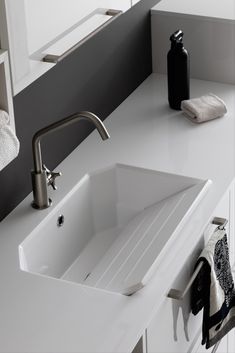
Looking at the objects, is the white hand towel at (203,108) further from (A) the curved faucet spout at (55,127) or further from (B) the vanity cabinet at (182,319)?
(A) the curved faucet spout at (55,127)

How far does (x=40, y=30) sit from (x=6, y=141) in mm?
318

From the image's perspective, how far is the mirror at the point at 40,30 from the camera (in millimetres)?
1960

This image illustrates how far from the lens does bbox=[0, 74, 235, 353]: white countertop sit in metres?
2.21

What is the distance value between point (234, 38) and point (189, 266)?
3.77 ft

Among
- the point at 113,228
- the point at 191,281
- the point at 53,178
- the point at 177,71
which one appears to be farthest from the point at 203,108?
the point at 191,281

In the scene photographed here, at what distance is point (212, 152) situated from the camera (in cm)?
297

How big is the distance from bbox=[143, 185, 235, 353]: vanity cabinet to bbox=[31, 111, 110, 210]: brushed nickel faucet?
1.52 ft

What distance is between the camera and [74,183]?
9.25ft

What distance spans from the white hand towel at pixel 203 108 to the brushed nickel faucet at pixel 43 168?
71cm

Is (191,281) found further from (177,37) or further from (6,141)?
(177,37)

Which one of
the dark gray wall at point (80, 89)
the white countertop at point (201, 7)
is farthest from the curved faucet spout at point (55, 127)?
the white countertop at point (201, 7)

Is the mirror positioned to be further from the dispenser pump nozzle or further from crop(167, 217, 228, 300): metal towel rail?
the dispenser pump nozzle

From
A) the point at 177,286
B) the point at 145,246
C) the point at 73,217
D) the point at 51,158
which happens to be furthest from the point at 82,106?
the point at 177,286

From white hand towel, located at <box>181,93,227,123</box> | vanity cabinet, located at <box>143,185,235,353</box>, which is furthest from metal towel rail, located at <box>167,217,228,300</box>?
white hand towel, located at <box>181,93,227,123</box>
